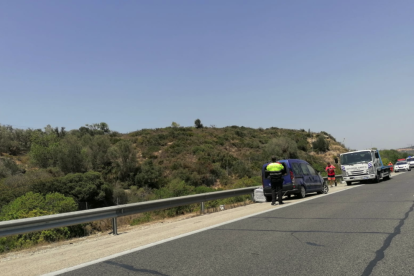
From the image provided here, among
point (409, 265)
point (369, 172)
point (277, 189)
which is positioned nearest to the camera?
point (409, 265)

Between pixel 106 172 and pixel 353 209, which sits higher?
pixel 106 172

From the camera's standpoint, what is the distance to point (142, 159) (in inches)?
1925

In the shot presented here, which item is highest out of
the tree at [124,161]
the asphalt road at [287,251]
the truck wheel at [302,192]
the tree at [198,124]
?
the tree at [198,124]

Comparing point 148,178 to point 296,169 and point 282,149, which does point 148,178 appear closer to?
point 296,169

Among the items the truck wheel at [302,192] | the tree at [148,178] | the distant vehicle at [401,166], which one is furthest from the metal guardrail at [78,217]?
the distant vehicle at [401,166]

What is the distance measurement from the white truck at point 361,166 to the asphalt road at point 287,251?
52.0 ft

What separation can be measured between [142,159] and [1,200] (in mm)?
29180


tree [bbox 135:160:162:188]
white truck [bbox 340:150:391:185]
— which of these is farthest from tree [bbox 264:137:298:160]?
white truck [bbox 340:150:391:185]

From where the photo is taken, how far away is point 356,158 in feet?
80.0

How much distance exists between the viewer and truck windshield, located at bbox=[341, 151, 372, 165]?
948 inches

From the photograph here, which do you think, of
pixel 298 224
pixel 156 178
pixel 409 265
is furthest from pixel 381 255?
pixel 156 178

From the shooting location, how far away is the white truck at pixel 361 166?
931 inches

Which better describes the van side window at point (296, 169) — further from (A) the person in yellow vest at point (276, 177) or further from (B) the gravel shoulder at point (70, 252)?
(B) the gravel shoulder at point (70, 252)

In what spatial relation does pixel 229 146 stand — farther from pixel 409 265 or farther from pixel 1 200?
pixel 409 265
